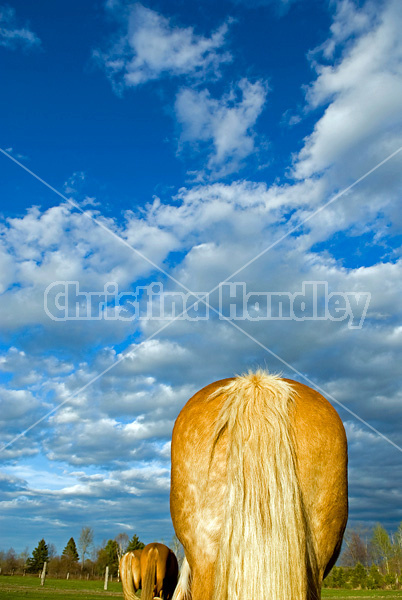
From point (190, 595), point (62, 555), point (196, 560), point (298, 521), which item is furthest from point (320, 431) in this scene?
point (62, 555)

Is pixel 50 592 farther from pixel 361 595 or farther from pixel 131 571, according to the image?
pixel 361 595

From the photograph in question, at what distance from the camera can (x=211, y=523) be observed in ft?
9.40

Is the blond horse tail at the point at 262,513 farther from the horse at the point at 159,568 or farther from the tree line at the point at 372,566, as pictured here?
the tree line at the point at 372,566

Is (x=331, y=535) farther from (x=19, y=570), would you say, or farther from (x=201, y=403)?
(x=19, y=570)

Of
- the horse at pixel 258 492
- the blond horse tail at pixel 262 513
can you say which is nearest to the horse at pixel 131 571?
the horse at pixel 258 492

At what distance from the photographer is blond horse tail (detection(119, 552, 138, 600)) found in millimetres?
9484

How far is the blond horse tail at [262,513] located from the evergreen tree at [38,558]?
262 feet

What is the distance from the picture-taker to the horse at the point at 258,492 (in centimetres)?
268

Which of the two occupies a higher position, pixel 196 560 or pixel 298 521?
pixel 298 521

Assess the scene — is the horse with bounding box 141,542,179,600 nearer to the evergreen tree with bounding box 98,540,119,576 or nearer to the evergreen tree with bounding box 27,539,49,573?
the evergreen tree with bounding box 98,540,119,576

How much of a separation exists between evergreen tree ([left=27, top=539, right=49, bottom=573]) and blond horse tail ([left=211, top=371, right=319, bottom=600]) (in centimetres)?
7978

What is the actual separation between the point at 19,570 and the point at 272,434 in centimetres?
8333

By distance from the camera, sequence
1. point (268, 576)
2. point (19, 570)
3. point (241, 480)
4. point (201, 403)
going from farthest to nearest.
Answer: point (19, 570), point (201, 403), point (241, 480), point (268, 576)

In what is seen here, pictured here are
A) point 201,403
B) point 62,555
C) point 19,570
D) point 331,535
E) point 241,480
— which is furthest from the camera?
point 62,555
